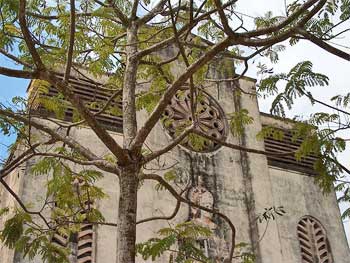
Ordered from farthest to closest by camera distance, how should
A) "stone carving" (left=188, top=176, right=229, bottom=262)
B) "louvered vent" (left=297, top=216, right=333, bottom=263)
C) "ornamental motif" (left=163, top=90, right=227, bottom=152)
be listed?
"ornamental motif" (left=163, top=90, right=227, bottom=152) < "louvered vent" (left=297, top=216, right=333, bottom=263) < "stone carving" (left=188, top=176, right=229, bottom=262)

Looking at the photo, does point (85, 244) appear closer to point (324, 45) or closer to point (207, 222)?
point (207, 222)

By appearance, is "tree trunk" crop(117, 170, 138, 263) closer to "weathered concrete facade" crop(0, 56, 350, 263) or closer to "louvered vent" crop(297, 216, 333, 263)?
"weathered concrete facade" crop(0, 56, 350, 263)

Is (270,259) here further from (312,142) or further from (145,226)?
(312,142)

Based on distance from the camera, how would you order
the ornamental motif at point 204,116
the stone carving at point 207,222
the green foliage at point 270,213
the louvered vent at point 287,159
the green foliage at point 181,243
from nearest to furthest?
the green foliage at point 181,243 < the green foliage at point 270,213 < the stone carving at point 207,222 < the ornamental motif at point 204,116 < the louvered vent at point 287,159

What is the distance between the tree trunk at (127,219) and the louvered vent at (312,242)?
7.15 meters

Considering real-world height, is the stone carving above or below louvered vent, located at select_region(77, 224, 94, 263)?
above

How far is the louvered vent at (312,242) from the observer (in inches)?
467

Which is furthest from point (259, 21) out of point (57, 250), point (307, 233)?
point (307, 233)

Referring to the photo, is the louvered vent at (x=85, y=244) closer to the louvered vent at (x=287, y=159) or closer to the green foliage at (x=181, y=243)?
the green foliage at (x=181, y=243)

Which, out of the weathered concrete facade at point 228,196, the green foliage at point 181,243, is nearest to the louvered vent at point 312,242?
the weathered concrete facade at point 228,196

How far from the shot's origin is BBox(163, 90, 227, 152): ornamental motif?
12055 mm

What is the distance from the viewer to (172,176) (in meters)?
7.38

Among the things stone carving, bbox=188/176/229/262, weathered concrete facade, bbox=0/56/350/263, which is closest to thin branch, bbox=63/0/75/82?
weathered concrete facade, bbox=0/56/350/263

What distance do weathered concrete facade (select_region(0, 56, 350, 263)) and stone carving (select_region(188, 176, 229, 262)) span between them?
2 cm
